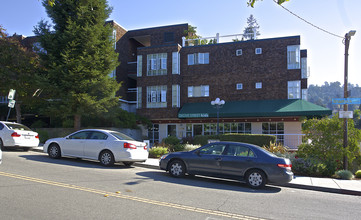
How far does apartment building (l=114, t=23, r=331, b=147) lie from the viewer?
79.7 ft

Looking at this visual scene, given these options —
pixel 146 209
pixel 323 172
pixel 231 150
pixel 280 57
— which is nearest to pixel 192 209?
pixel 146 209

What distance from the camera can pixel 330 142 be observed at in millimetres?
13133

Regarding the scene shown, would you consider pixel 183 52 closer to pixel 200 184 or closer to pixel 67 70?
pixel 67 70

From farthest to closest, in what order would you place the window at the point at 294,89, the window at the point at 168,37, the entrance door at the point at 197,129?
1. the window at the point at 168,37
2. the entrance door at the point at 197,129
3. the window at the point at 294,89

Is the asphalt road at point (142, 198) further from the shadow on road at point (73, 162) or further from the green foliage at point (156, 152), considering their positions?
the green foliage at point (156, 152)

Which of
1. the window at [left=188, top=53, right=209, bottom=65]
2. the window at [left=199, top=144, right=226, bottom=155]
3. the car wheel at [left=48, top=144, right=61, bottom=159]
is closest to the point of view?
the window at [left=199, top=144, right=226, bottom=155]

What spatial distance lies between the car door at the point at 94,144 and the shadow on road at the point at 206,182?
7.49ft

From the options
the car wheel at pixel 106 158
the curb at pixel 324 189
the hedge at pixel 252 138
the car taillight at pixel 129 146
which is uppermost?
the car taillight at pixel 129 146

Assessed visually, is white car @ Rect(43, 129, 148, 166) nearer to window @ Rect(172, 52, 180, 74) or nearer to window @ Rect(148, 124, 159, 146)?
window @ Rect(172, 52, 180, 74)

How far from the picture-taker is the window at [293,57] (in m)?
24.1

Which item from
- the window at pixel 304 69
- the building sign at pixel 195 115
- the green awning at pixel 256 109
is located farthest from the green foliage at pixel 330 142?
the window at pixel 304 69

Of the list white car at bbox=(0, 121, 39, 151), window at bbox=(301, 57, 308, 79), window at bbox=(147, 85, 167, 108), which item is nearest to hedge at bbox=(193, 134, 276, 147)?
window at bbox=(147, 85, 167, 108)

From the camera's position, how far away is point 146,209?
604 cm

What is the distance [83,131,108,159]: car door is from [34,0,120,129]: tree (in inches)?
270
